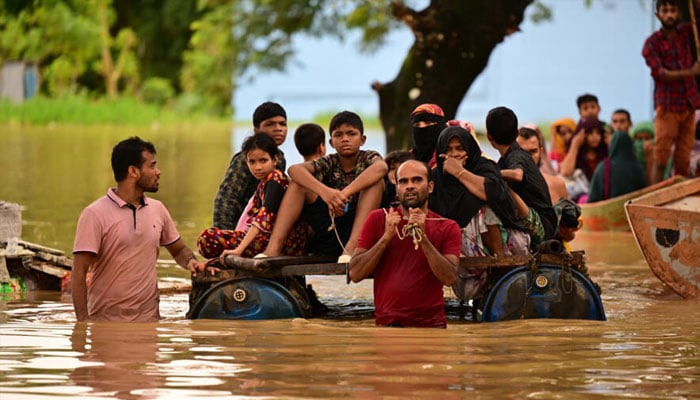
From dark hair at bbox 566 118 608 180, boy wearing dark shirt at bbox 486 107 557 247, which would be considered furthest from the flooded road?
dark hair at bbox 566 118 608 180

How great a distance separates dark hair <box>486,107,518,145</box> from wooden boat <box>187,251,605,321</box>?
943 millimetres

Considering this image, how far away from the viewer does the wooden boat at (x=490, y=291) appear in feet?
28.5

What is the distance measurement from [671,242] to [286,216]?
3.20 metres

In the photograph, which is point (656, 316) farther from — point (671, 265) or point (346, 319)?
point (346, 319)

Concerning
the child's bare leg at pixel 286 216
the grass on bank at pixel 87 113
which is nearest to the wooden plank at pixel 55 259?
the child's bare leg at pixel 286 216

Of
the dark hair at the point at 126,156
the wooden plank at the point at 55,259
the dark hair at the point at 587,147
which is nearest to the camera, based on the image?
the dark hair at the point at 126,156

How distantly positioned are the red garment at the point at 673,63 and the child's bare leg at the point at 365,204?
6006 mm

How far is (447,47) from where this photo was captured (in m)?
18.5

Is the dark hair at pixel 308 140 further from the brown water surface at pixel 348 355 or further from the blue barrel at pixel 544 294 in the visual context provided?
the blue barrel at pixel 544 294

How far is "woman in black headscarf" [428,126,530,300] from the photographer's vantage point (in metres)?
8.78

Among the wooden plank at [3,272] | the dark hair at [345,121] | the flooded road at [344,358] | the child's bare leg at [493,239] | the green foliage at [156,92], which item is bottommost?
the flooded road at [344,358]

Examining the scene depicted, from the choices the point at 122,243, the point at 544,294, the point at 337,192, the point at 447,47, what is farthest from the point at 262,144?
the point at 447,47

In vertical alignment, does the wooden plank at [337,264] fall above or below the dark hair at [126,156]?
below

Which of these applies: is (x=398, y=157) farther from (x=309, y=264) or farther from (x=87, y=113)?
(x=87, y=113)
